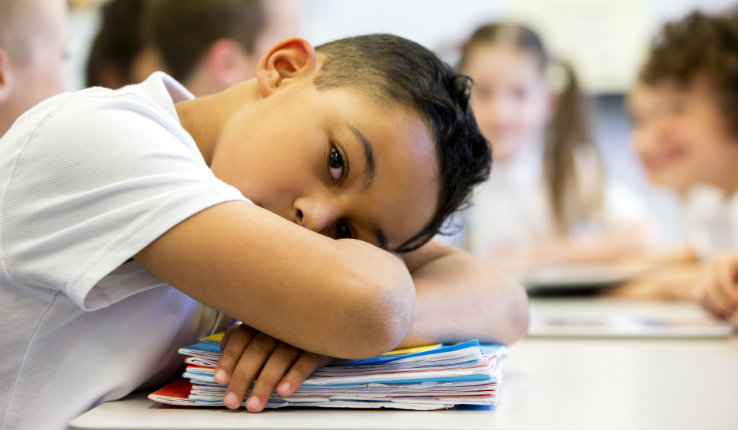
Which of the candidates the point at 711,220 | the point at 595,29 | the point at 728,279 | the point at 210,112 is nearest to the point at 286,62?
the point at 210,112

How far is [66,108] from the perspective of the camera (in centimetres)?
64

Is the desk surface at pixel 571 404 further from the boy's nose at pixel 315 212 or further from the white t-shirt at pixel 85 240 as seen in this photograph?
the boy's nose at pixel 315 212

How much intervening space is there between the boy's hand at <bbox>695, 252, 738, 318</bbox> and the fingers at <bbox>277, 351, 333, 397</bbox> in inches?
39.1

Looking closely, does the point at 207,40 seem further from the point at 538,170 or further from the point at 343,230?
the point at 538,170

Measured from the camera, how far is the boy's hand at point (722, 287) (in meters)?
1.35

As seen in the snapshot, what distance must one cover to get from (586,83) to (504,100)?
65 centimetres

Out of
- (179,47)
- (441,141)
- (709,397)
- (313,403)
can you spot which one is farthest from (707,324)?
(179,47)

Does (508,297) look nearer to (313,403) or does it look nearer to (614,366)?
(614,366)

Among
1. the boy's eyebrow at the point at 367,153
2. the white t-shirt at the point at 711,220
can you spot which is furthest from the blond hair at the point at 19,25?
the white t-shirt at the point at 711,220

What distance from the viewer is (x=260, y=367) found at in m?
0.63

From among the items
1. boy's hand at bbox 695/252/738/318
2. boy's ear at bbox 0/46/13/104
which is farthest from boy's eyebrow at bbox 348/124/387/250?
boy's hand at bbox 695/252/738/318

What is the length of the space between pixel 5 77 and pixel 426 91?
74 cm

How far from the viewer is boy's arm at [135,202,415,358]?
57 centimetres

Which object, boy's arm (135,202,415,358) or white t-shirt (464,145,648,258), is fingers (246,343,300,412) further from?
white t-shirt (464,145,648,258)
